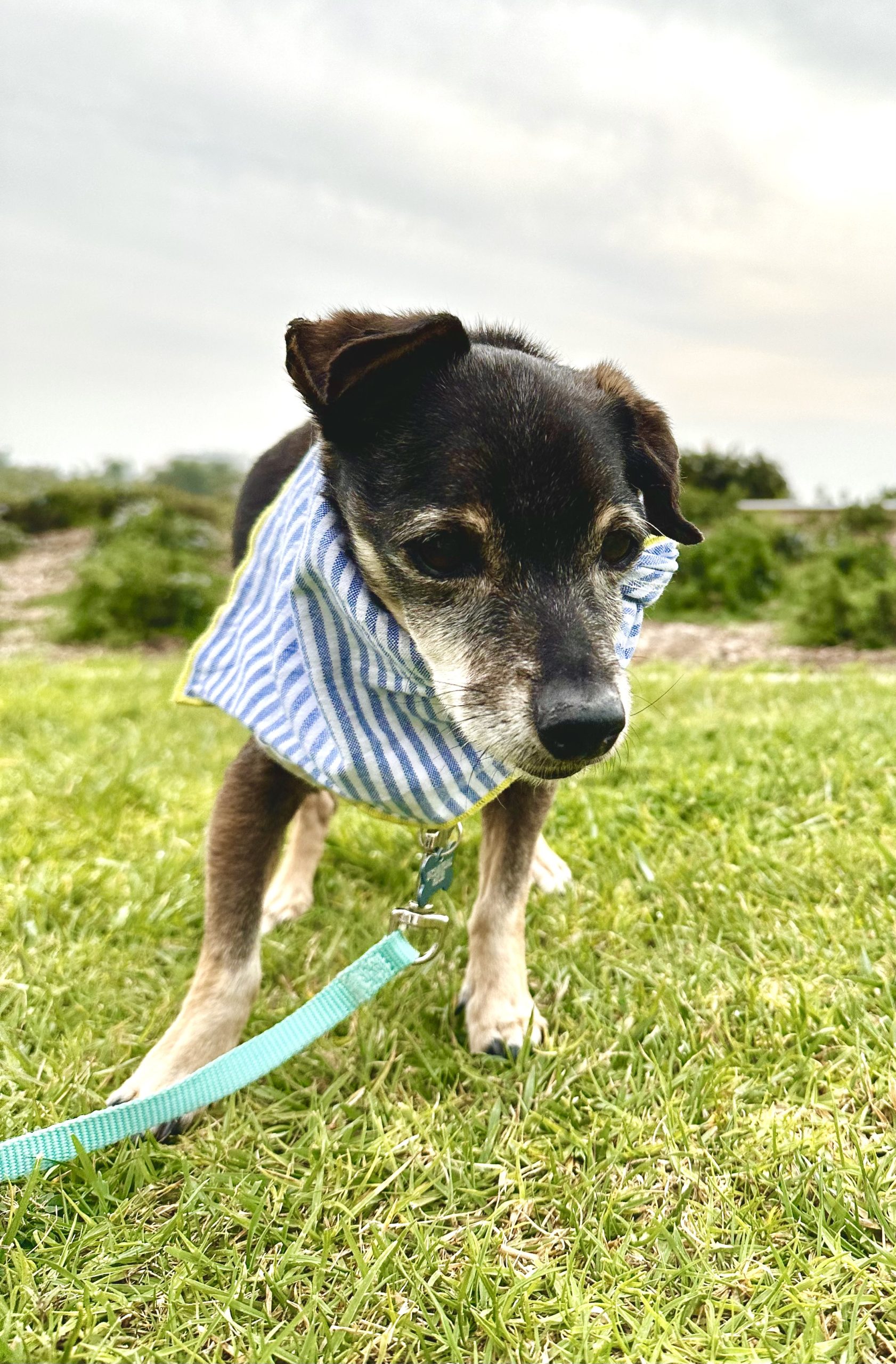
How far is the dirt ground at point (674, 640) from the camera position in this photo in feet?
29.6

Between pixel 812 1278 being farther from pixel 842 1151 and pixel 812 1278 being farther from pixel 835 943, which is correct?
pixel 835 943

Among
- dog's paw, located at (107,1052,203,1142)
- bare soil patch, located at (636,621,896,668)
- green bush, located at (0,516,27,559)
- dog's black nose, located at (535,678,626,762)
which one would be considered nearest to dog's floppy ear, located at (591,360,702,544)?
dog's black nose, located at (535,678,626,762)

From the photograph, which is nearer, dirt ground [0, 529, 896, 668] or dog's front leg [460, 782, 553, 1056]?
dog's front leg [460, 782, 553, 1056]

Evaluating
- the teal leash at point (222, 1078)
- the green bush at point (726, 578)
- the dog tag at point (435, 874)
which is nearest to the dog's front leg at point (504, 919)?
the dog tag at point (435, 874)

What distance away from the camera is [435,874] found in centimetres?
245

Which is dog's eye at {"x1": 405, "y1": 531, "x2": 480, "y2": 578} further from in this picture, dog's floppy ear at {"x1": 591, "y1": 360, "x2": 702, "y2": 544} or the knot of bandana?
dog's floppy ear at {"x1": 591, "y1": 360, "x2": 702, "y2": 544}

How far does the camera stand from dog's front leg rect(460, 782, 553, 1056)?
2.50 metres

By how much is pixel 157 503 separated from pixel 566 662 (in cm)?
1246

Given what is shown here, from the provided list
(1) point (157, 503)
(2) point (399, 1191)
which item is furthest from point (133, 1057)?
(1) point (157, 503)

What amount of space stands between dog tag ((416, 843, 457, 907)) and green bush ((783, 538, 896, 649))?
791 cm

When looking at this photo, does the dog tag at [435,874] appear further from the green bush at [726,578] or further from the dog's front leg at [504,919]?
the green bush at [726,578]

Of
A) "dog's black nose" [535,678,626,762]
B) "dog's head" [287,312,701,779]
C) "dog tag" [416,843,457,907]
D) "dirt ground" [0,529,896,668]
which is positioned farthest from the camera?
"dirt ground" [0,529,896,668]

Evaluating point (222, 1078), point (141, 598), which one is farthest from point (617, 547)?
point (141, 598)

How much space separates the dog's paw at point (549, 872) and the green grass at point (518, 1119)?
7cm
